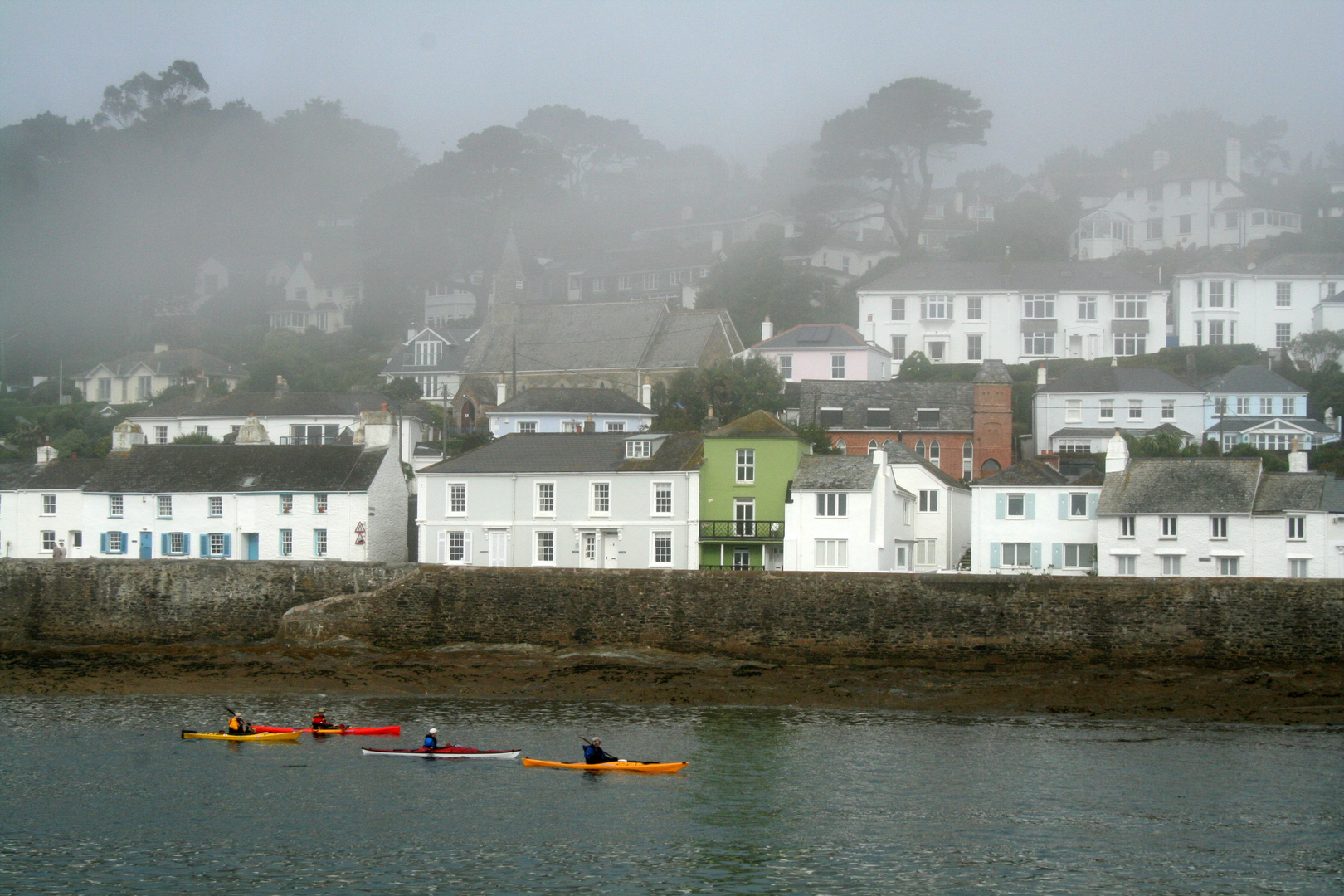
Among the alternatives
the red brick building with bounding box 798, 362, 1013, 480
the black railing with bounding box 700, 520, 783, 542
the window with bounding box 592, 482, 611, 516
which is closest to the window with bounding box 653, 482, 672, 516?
the black railing with bounding box 700, 520, 783, 542

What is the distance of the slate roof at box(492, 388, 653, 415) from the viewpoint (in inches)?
2596

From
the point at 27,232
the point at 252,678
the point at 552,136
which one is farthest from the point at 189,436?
the point at 552,136

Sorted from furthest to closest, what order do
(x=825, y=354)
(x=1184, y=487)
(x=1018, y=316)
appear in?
(x=1018, y=316), (x=825, y=354), (x=1184, y=487)

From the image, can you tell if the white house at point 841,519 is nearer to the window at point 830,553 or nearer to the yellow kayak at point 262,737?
the window at point 830,553

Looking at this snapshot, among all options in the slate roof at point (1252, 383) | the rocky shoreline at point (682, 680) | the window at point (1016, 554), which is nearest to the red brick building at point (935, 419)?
the window at point (1016, 554)

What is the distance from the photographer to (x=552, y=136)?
479ft

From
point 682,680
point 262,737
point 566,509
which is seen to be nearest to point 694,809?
point 682,680

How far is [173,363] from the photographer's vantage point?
88.6 metres

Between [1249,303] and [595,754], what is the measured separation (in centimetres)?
5963

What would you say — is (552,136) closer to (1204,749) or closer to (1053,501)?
(1053,501)

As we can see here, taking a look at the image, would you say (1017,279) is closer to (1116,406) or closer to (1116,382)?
(1116,382)

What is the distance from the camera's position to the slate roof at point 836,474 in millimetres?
44719

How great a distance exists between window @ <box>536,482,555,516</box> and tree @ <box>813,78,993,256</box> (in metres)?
62.9

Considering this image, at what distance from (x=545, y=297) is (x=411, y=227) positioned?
46.2ft
